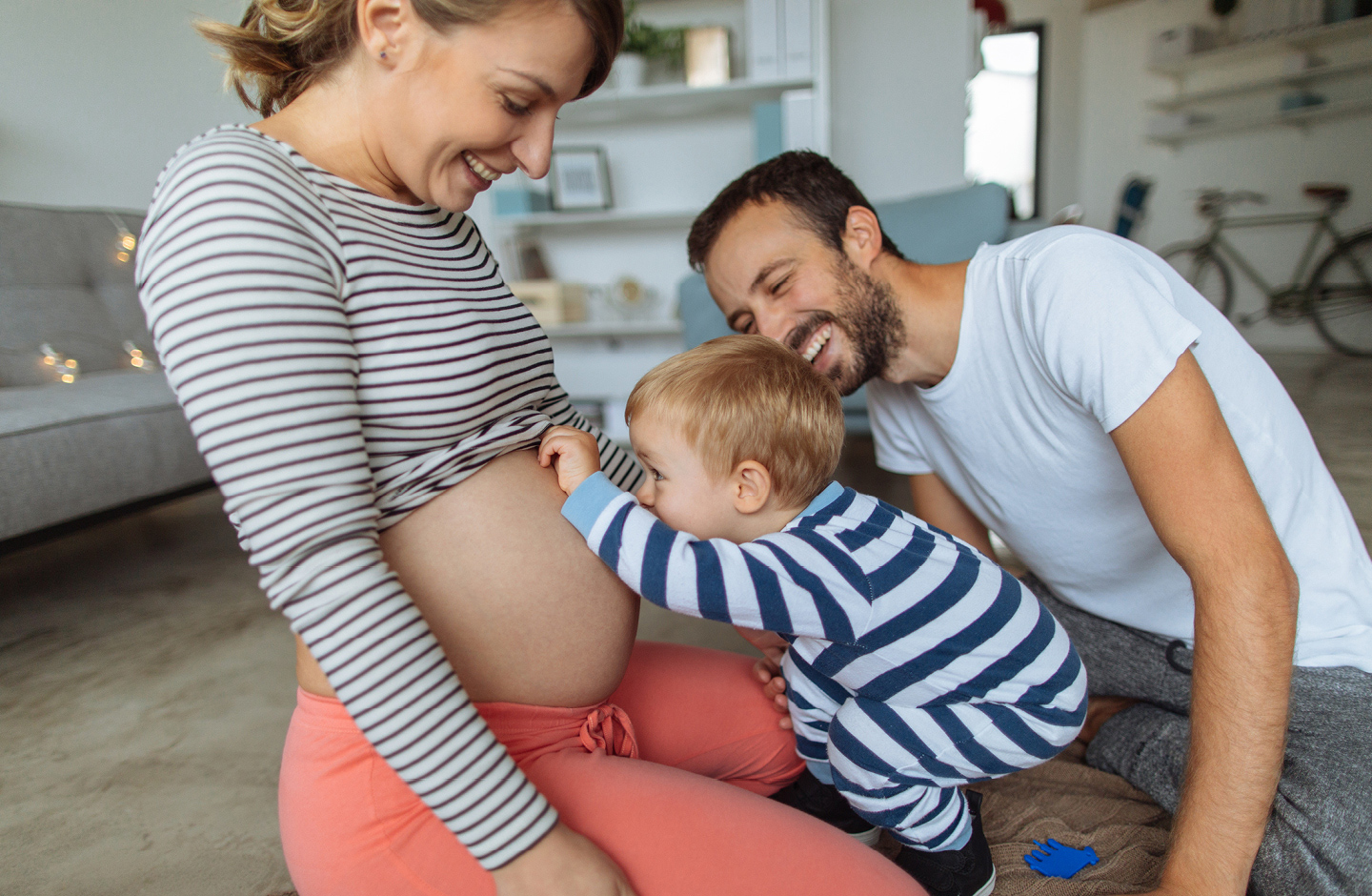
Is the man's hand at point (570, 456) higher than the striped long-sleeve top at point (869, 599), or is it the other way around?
the man's hand at point (570, 456)

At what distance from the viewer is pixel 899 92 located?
371 cm

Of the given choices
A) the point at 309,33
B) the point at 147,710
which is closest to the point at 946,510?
the point at 309,33

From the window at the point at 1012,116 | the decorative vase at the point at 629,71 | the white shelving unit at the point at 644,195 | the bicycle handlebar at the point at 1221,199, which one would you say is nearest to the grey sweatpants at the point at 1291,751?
the white shelving unit at the point at 644,195

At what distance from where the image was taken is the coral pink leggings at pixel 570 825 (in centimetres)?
65

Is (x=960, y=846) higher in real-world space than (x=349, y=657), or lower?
lower

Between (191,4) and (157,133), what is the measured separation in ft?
1.88

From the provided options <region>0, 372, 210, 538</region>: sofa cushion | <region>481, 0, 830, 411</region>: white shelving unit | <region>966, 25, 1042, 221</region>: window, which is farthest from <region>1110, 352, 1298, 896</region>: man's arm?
<region>966, 25, 1042, 221</region>: window

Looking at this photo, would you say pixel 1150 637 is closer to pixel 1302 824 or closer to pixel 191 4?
pixel 1302 824

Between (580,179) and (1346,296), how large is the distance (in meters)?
5.39

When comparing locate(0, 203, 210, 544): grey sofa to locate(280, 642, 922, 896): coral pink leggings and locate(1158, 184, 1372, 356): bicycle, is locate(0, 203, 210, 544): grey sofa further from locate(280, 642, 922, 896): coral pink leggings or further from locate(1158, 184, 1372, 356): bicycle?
locate(1158, 184, 1372, 356): bicycle

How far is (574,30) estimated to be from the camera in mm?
629

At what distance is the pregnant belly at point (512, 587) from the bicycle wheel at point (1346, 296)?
6587mm

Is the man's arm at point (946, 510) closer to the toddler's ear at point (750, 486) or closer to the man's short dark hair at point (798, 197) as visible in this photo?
the man's short dark hair at point (798, 197)

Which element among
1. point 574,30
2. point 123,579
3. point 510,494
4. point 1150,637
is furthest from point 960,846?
point 123,579
